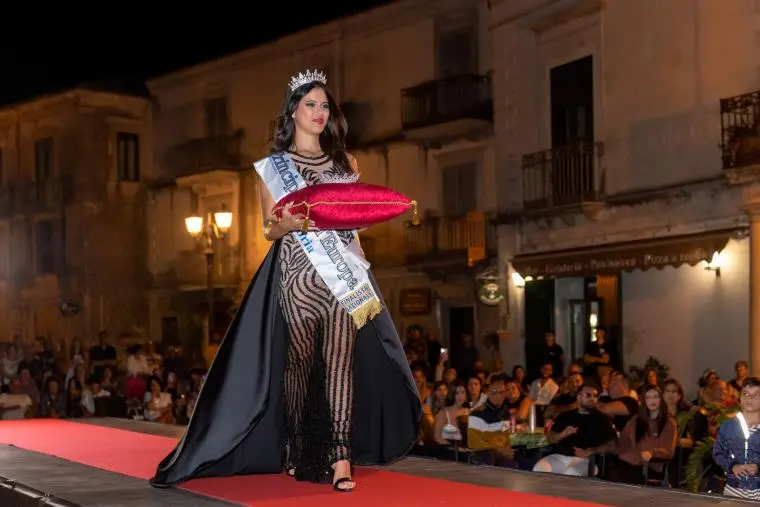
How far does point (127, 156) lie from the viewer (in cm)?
3275

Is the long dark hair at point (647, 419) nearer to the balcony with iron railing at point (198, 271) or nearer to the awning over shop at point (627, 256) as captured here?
the awning over shop at point (627, 256)

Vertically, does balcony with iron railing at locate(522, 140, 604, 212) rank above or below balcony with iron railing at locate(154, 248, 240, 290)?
above

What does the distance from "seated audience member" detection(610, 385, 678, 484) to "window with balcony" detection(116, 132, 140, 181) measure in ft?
83.0

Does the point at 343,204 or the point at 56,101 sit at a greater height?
the point at 56,101

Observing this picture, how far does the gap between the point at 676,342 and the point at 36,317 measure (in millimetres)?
22438

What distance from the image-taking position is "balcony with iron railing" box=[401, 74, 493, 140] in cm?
2178

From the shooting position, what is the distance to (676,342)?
57.4ft

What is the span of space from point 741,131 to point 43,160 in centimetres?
2381

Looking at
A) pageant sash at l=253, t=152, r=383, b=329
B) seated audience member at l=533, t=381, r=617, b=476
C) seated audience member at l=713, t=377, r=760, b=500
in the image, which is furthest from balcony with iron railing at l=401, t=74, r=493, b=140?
pageant sash at l=253, t=152, r=383, b=329

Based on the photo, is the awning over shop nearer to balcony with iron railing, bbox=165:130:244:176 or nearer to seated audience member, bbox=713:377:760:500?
seated audience member, bbox=713:377:760:500

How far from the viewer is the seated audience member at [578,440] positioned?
904cm

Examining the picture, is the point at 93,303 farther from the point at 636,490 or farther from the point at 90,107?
the point at 636,490

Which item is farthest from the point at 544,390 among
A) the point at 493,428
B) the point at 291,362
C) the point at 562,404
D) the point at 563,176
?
the point at 291,362

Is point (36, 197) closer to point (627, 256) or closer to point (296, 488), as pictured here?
point (627, 256)
